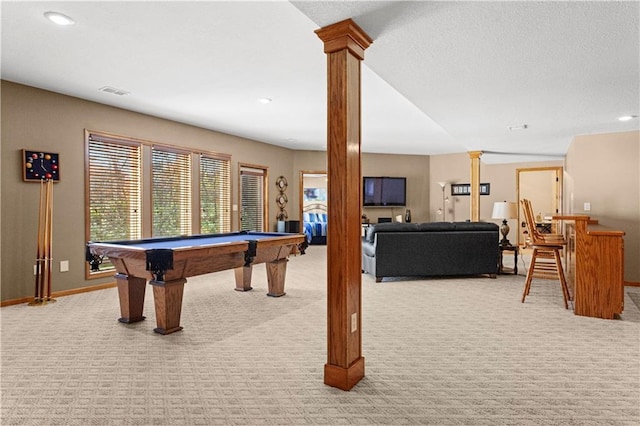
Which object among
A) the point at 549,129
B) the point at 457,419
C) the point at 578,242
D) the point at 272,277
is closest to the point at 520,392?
the point at 457,419

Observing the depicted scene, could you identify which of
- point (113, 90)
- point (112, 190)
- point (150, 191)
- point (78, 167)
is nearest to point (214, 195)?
point (150, 191)

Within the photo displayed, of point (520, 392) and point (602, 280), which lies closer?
point (520, 392)

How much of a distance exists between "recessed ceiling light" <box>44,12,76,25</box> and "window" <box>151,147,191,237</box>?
3194 millimetres

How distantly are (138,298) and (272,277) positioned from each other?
1.54m

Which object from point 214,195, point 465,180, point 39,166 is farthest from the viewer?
point 465,180

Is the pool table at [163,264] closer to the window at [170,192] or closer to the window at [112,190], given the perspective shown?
the window at [112,190]

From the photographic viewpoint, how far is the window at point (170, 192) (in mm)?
6148

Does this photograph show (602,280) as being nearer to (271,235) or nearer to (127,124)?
(271,235)

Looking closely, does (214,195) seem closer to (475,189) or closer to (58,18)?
(58,18)

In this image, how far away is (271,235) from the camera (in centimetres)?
506

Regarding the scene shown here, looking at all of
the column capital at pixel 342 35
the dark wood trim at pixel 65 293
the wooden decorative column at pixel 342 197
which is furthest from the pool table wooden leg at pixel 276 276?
the column capital at pixel 342 35

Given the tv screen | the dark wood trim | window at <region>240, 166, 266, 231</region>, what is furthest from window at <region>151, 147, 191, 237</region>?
the tv screen

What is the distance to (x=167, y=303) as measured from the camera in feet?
11.1

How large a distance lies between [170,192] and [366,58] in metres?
4.35
